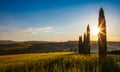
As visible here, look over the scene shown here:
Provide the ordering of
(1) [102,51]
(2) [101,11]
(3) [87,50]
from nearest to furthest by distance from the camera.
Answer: (1) [102,51], (2) [101,11], (3) [87,50]

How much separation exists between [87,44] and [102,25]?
1771 centimetres

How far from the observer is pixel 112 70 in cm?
689

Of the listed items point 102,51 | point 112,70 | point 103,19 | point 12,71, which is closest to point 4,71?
point 12,71

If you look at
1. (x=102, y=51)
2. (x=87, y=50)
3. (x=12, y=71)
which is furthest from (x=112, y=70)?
(x=87, y=50)

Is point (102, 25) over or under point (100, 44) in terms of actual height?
over

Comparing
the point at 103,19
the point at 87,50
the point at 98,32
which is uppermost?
the point at 103,19

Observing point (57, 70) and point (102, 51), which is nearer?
point (57, 70)

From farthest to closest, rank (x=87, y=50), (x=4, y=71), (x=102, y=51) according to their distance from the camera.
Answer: (x=87, y=50)
(x=102, y=51)
(x=4, y=71)

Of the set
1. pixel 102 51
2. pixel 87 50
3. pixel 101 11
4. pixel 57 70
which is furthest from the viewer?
pixel 87 50

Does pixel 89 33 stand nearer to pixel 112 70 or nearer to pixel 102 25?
pixel 102 25

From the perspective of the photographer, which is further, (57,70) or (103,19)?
(103,19)

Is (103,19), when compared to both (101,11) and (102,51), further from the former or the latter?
(102,51)

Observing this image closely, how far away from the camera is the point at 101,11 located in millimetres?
27516

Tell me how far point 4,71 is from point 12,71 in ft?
0.88
